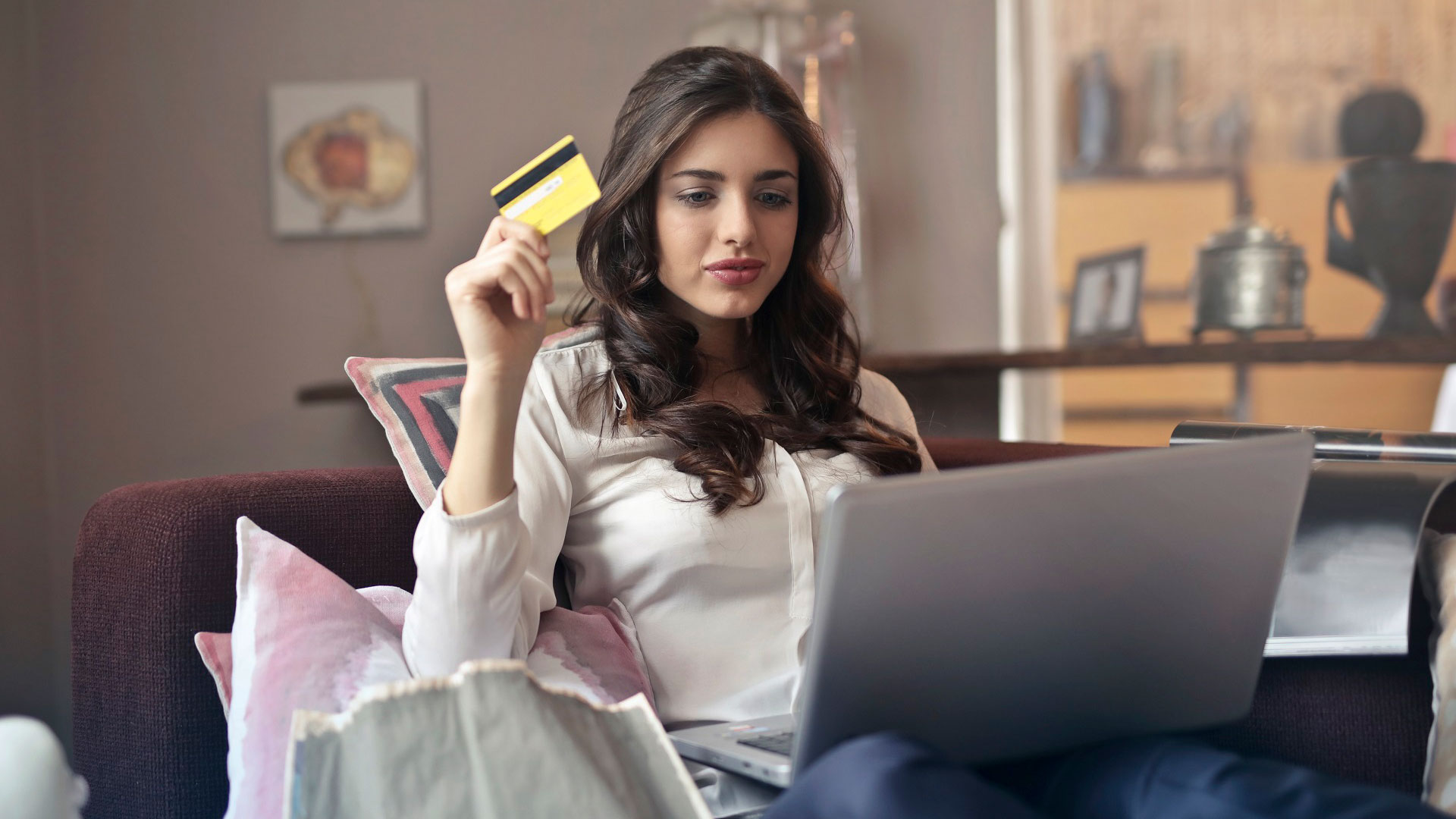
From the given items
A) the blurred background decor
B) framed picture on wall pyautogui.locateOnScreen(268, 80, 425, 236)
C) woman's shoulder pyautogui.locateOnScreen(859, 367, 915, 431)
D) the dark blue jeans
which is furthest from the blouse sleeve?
the blurred background decor

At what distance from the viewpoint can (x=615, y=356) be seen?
4.51ft

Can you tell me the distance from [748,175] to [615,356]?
9.7 inches

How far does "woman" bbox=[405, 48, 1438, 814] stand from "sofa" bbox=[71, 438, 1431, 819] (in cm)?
17

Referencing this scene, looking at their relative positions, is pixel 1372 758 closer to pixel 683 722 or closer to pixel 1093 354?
pixel 683 722

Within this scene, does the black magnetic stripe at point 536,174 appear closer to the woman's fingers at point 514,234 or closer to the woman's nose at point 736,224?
the woman's fingers at point 514,234

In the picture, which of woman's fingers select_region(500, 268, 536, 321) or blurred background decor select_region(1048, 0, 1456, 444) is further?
blurred background decor select_region(1048, 0, 1456, 444)

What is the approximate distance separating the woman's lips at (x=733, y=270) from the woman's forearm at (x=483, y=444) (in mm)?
371

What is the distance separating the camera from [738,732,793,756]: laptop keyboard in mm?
946

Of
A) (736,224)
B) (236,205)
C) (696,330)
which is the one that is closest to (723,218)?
(736,224)

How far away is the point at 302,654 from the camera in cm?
99

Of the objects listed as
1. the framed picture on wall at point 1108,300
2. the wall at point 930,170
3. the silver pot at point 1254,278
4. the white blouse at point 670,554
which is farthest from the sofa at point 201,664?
the wall at point 930,170

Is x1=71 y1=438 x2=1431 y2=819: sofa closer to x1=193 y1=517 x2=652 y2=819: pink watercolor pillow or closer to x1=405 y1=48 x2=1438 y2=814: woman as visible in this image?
x1=193 y1=517 x2=652 y2=819: pink watercolor pillow

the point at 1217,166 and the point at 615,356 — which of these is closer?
the point at 615,356

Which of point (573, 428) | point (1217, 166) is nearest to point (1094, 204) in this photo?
point (1217, 166)
